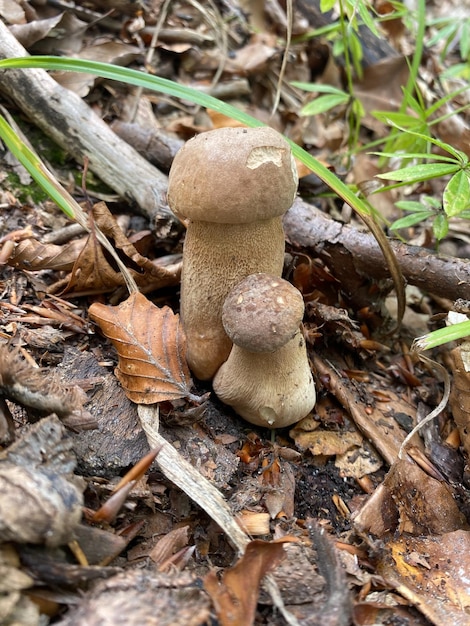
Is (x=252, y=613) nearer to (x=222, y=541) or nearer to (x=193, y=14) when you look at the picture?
(x=222, y=541)

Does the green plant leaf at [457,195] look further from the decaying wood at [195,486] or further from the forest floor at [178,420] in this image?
the decaying wood at [195,486]

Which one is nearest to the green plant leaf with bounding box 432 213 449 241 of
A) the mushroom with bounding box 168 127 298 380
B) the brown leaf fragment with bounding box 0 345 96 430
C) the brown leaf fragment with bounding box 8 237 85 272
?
the mushroom with bounding box 168 127 298 380

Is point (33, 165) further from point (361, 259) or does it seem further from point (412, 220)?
point (412, 220)

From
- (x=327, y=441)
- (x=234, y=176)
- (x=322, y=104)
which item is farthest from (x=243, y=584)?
(x=322, y=104)

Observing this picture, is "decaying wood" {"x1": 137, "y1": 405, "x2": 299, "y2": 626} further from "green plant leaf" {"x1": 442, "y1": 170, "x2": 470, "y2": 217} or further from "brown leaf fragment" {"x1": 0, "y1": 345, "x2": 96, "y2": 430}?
"green plant leaf" {"x1": 442, "y1": 170, "x2": 470, "y2": 217}

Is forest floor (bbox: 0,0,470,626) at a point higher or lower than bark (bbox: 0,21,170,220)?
lower
